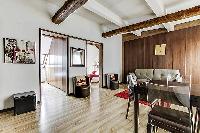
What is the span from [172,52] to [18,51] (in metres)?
6.30

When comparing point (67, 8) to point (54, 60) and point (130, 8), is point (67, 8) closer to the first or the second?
point (130, 8)

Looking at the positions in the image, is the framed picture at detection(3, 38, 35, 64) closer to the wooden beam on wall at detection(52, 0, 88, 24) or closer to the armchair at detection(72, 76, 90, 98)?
the wooden beam on wall at detection(52, 0, 88, 24)

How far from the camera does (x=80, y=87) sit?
17.5 ft

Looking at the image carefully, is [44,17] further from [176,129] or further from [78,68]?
[176,129]

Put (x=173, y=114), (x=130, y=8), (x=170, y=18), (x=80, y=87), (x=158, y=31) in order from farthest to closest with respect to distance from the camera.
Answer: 1. (x=158, y=31)
2. (x=80, y=87)
3. (x=130, y=8)
4. (x=170, y=18)
5. (x=173, y=114)

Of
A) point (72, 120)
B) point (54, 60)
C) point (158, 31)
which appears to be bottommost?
point (72, 120)

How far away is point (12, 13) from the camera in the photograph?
380cm

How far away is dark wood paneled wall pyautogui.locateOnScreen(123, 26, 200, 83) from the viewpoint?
6.51 meters

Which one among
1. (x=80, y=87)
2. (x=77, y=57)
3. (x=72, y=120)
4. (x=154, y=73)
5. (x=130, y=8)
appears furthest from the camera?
(x=154, y=73)

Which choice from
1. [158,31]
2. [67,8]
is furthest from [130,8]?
[158,31]

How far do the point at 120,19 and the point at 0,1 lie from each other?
3.99 meters

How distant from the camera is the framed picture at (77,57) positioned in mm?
5746

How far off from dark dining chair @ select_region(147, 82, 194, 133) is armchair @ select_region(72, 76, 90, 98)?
140 inches

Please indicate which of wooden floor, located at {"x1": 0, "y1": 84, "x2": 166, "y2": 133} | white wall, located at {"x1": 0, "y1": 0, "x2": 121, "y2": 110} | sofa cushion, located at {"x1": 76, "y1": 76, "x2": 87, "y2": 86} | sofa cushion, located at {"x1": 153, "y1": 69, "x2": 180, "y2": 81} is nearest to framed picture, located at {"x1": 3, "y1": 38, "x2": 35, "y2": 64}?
white wall, located at {"x1": 0, "y1": 0, "x2": 121, "y2": 110}
